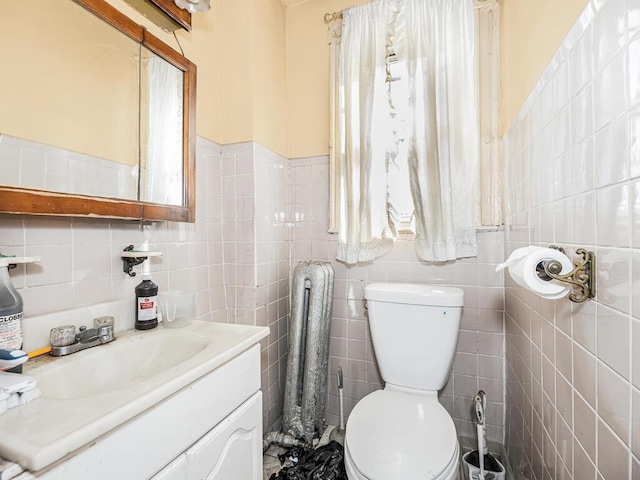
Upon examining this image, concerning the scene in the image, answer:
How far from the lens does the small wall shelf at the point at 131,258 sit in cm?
103

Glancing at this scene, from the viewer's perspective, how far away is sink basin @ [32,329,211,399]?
739mm

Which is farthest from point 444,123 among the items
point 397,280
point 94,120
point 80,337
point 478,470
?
point 80,337

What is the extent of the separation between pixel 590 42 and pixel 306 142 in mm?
1332

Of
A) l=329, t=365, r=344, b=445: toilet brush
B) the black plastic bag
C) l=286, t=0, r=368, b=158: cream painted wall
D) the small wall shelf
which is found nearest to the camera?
the small wall shelf

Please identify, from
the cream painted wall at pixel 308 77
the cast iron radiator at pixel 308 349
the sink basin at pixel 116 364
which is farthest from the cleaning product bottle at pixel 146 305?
the cream painted wall at pixel 308 77

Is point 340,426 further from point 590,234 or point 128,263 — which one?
point 590,234

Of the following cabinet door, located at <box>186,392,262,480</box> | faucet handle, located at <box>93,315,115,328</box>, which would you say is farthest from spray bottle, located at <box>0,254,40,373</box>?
cabinet door, located at <box>186,392,262,480</box>

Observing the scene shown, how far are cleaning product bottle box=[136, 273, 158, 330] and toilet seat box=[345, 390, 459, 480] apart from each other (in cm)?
79

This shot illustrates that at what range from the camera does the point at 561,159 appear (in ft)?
2.54

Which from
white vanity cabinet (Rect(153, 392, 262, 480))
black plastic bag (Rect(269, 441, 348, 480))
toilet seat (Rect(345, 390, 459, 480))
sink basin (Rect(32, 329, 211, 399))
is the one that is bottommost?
black plastic bag (Rect(269, 441, 348, 480))

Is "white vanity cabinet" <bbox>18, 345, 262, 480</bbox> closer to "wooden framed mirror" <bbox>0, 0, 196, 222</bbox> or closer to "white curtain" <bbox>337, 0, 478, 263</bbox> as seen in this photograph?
"wooden framed mirror" <bbox>0, 0, 196, 222</bbox>

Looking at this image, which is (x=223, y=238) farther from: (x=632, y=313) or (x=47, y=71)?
(x=632, y=313)

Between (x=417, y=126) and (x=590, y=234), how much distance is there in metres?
1.04

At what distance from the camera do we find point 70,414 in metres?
0.52
